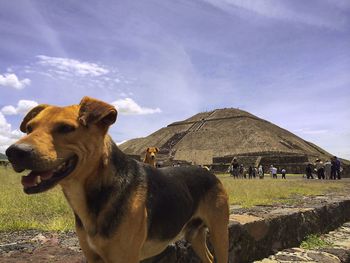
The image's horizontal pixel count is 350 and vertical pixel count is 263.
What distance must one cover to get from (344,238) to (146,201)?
5.47m

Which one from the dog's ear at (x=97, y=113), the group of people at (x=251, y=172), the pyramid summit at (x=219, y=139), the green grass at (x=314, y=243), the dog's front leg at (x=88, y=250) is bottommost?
the green grass at (x=314, y=243)

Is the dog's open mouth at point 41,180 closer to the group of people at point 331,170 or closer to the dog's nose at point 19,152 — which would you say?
the dog's nose at point 19,152

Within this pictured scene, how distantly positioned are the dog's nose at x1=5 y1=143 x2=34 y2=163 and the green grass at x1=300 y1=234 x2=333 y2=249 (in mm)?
5291

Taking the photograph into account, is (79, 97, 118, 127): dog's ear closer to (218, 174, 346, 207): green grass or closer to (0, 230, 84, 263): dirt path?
(0, 230, 84, 263): dirt path

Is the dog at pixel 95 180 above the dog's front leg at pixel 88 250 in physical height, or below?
above

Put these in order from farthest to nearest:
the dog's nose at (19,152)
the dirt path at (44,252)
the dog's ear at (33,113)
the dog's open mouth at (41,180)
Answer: the dirt path at (44,252) < the dog's ear at (33,113) < the dog's open mouth at (41,180) < the dog's nose at (19,152)

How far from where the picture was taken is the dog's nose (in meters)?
2.32

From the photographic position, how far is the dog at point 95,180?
2446 mm

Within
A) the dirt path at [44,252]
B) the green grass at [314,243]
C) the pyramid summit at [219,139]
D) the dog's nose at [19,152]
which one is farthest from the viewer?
the pyramid summit at [219,139]

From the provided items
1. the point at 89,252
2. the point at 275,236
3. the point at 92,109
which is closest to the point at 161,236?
the point at 89,252

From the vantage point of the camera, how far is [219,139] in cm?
10450

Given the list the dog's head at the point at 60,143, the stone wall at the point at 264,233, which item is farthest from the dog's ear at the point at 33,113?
the stone wall at the point at 264,233

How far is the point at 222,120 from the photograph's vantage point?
12081 cm

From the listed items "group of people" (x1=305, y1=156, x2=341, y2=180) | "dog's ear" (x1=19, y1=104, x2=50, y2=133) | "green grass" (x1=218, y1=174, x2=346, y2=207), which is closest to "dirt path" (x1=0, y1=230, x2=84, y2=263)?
"dog's ear" (x1=19, y1=104, x2=50, y2=133)
